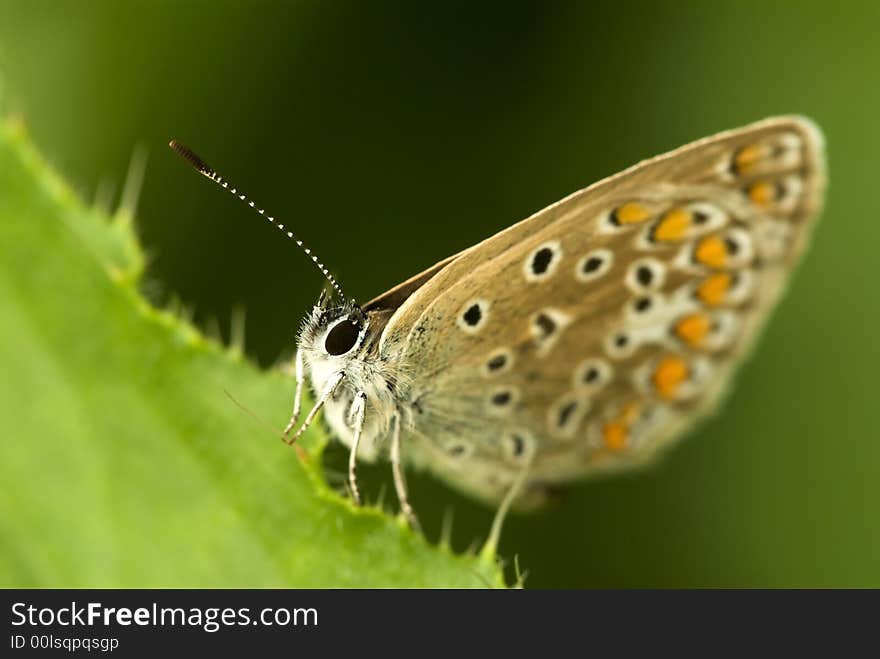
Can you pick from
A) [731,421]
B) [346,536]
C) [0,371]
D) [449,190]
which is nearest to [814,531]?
[731,421]

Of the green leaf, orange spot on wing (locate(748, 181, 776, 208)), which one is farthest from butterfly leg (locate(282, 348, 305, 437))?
orange spot on wing (locate(748, 181, 776, 208))

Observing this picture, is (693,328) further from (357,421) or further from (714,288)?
(357,421)

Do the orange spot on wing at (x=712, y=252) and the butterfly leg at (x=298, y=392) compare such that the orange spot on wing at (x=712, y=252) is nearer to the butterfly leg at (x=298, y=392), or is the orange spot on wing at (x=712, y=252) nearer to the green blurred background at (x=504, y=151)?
the green blurred background at (x=504, y=151)

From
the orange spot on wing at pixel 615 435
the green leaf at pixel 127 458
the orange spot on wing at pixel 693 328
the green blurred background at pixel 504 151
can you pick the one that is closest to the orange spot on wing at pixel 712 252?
the orange spot on wing at pixel 693 328

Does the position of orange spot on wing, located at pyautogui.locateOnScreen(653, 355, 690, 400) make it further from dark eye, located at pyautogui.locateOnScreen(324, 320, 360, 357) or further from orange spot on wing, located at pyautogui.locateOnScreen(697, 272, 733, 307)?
dark eye, located at pyautogui.locateOnScreen(324, 320, 360, 357)

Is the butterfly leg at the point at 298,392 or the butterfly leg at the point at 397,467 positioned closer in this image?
the butterfly leg at the point at 298,392

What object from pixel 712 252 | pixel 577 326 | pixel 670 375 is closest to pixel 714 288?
pixel 712 252
